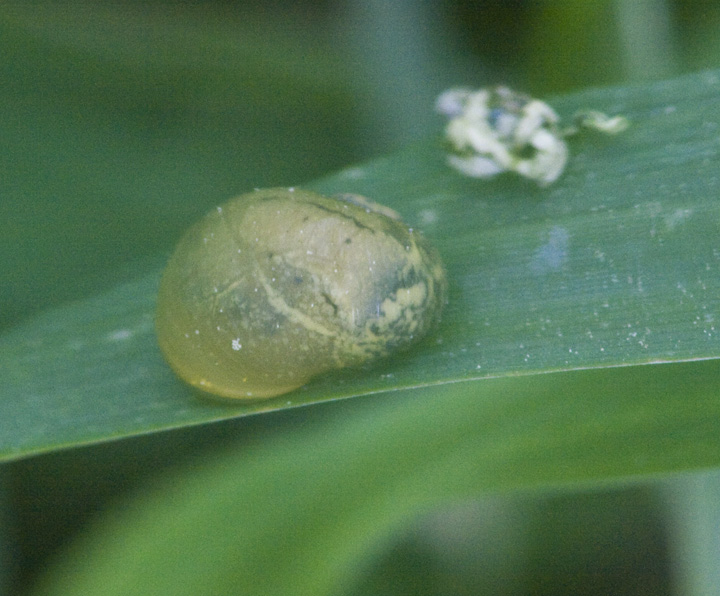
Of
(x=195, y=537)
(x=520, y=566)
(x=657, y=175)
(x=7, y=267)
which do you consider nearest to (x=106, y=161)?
(x=7, y=267)

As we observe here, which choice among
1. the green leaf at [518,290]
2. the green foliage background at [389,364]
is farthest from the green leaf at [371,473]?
the green leaf at [518,290]

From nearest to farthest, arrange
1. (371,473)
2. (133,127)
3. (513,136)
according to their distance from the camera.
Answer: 1. (513,136)
2. (371,473)
3. (133,127)

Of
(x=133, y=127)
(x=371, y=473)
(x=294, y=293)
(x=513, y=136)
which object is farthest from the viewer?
(x=133, y=127)

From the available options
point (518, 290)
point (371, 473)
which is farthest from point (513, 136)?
point (371, 473)

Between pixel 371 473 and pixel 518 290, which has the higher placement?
pixel 518 290

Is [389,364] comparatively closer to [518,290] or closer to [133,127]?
[518,290]

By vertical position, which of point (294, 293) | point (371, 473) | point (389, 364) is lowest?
point (371, 473)
